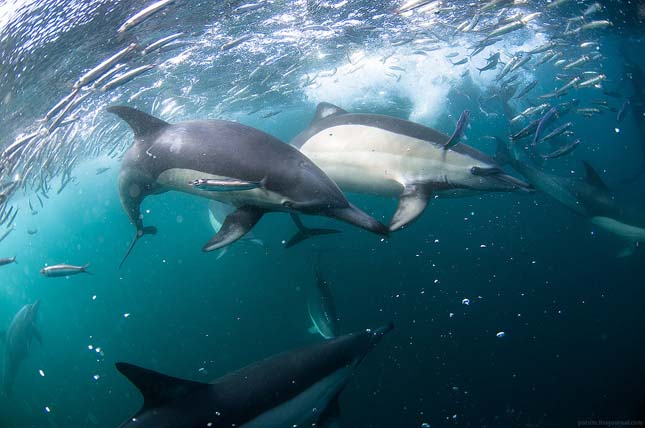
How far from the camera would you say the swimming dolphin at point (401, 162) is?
3.59m

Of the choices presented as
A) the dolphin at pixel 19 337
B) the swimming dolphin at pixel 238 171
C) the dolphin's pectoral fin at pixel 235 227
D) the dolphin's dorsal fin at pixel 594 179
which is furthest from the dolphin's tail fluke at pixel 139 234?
the dolphin at pixel 19 337

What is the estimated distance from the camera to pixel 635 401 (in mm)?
9055

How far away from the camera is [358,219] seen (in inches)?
103

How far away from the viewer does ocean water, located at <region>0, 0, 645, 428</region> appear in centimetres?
939

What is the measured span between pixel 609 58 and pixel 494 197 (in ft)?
68.1

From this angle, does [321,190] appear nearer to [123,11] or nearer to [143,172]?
[143,172]

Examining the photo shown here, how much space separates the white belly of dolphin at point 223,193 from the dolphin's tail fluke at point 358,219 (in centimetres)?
41

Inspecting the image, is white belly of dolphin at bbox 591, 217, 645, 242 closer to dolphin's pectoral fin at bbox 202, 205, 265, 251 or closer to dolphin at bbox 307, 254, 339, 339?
dolphin at bbox 307, 254, 339, 339

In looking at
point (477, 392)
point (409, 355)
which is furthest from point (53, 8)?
point (477, 392)

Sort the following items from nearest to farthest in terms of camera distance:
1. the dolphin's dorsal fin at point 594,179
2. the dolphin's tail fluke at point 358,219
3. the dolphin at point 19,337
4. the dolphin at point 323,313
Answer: the dolphin's tail fluke at point 358,219 < the dolphin at point 323,313 < the dolphin's dorsal fin at point 594,179 < the dolphin at point 19,337

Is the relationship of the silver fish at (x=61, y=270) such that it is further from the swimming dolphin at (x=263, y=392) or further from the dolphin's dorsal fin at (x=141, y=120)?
the dolphin's dorsal fin at (x=141, y=120)

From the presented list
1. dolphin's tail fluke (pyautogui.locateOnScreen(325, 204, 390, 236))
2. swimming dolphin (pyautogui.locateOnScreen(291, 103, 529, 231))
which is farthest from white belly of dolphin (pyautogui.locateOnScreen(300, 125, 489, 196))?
dolphin's tail fluke (pyautogui.locateOnScreen(325, 204, 390, 236))

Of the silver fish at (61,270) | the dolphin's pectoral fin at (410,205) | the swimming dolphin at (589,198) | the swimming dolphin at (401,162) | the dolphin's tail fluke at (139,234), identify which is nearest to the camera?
the dolphin's pectoral fin at (410,205)

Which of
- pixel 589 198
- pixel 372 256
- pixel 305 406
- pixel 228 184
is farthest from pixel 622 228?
pixel 228 184
